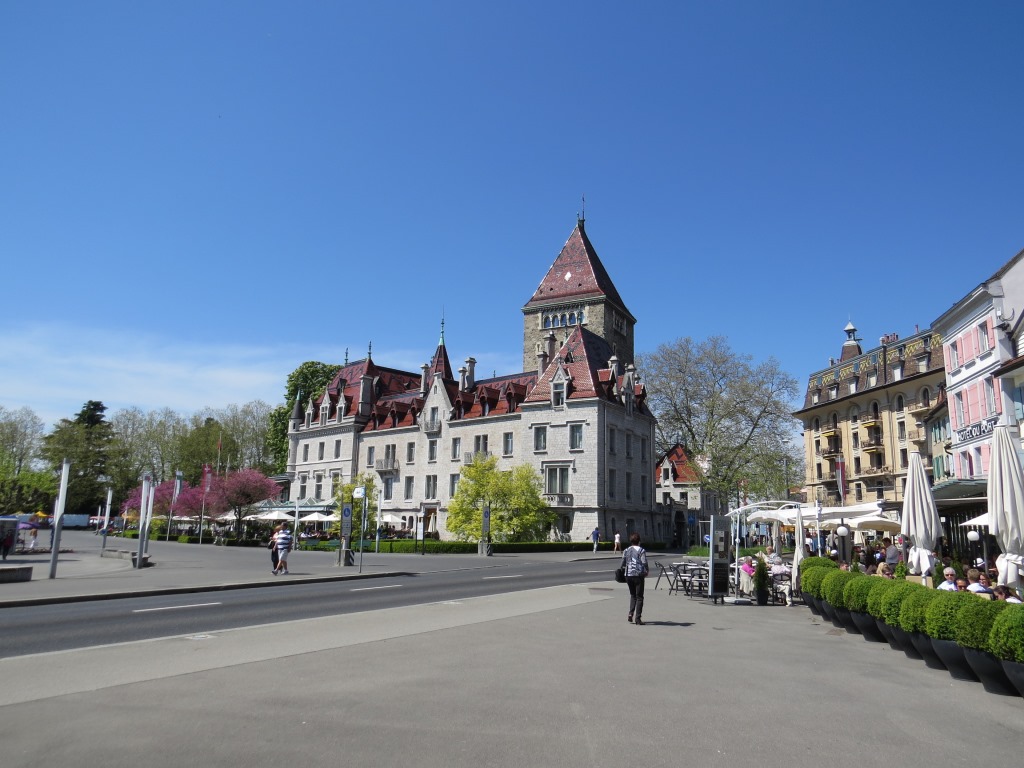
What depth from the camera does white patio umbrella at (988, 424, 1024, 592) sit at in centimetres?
1147

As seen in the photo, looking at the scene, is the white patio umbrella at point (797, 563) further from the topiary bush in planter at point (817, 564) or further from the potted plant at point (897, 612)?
the potted plant at point (897, 612)

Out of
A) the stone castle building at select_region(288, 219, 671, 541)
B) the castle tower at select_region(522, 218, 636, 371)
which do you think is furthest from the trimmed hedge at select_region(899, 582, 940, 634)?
the castle tower at select_region(522, 218, 636, 371)

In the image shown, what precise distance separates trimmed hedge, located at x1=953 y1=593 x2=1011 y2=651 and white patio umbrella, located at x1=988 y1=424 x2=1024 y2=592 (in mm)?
3843

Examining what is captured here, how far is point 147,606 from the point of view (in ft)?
53.0

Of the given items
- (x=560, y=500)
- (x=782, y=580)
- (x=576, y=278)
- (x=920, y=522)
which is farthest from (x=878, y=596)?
(x=576, y=278)

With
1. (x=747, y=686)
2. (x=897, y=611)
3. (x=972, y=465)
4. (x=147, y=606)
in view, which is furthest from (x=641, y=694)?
(x=972, y=465)

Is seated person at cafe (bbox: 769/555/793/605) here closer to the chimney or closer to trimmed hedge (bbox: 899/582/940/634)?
trimmed hedge (bbox: 899/582/940/634)

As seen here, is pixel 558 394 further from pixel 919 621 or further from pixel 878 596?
pixel 919 621

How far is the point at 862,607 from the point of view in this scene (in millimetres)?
12328

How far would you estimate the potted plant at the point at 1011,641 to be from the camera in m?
7.58

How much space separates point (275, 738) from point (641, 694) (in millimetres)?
3977

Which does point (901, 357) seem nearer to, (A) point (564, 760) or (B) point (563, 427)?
(B) point (563, 427)

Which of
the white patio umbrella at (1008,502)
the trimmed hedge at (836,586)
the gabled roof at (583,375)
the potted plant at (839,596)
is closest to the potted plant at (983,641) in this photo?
the white patio umbrella at (1008,502)

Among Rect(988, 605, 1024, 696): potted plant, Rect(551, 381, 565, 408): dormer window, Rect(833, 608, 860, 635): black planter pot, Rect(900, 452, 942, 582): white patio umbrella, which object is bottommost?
Rect(833, 608, 860, 635): black planter pot
